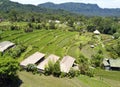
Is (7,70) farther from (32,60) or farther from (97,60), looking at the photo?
(97,60)

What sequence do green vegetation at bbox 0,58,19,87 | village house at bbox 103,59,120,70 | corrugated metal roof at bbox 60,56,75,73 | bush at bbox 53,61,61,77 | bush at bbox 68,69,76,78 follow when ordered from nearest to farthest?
green vegetation at bbox 0,58,19,87
bush at bbox 53,61,61,77
bush at bbox 68,69,76,78
corrugated metal roof at bbox 60,56,75,73
village house at bbox 103,59,120,70

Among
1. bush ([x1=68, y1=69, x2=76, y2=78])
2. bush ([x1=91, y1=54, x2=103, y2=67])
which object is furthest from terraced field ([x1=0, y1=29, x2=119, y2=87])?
bush ([x1=91, y1=54, x2=103, y2=67])

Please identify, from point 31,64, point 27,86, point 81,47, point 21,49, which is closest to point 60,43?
point 81,47

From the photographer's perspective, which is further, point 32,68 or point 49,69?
point 32,68

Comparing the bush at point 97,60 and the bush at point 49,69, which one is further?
the bush at point 97,60

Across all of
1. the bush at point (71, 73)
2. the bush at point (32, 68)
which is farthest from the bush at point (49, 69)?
the bush at point (71, 73)

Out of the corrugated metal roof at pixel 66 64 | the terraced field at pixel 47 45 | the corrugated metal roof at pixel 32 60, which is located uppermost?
the corrugated metal roof at pixel 32 60

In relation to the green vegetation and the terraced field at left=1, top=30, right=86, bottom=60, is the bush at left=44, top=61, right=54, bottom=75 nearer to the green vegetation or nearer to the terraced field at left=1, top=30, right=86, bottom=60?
the green vegetation

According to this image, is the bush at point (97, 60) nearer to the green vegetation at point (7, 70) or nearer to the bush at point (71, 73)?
the bush at point (71, 73)

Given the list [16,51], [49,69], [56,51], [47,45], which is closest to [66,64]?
[49,69]

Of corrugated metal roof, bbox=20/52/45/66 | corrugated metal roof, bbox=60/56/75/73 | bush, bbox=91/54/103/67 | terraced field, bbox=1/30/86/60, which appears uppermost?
corrugated metal roof, bbox=20/52/45/66

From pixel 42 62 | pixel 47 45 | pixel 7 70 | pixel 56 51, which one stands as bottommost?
pixel 47 45
